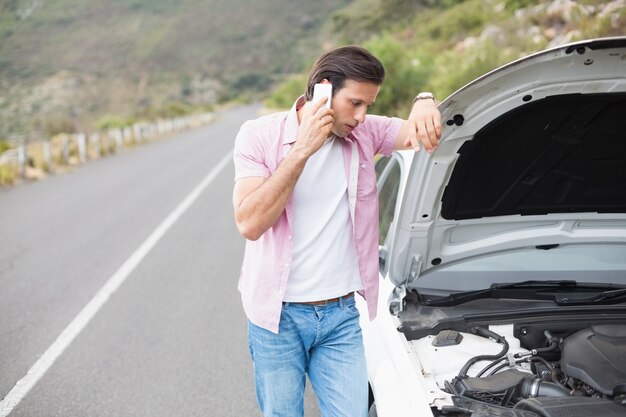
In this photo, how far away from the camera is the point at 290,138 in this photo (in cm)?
238

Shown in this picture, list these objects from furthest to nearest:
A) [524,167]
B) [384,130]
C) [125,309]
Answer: [125,309] → [524,167] → [384,130]

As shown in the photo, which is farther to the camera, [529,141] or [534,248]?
[534,248]

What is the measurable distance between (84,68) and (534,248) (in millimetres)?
95247

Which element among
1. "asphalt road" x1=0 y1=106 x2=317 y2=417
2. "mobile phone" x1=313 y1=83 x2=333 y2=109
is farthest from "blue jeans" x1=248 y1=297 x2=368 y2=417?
"asphalt road" x1=0 y1=106 x2=317 y2=417

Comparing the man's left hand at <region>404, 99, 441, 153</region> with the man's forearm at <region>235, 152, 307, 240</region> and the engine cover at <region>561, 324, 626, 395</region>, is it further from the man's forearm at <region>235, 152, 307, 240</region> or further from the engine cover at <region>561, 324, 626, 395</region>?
the engine cover at <region>561, 324, 626, 395</region>

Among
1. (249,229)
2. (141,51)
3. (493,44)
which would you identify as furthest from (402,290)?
(141,51)

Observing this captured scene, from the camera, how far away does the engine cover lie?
2465 mm

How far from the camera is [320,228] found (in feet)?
7.98

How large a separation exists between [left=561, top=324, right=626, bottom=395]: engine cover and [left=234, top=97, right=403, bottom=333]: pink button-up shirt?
2.86 feet

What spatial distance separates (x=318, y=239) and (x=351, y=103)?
1.79 feet

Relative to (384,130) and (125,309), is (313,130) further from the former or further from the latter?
(125,309)

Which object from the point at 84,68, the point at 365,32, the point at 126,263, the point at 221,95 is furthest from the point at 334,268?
the point at 221,95

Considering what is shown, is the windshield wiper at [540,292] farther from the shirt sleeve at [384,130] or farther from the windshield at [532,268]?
the shirt sleeve at [384,130]

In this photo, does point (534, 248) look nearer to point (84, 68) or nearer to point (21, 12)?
point (84, 68)
